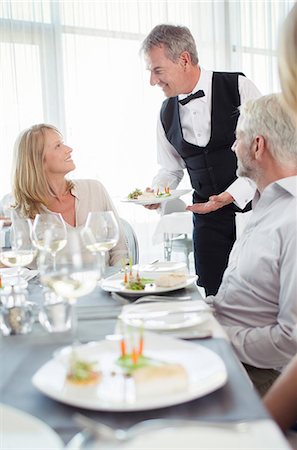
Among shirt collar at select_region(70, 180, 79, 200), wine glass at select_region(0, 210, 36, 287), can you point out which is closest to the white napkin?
wine glass at select_region(0, 210, 36, 287)

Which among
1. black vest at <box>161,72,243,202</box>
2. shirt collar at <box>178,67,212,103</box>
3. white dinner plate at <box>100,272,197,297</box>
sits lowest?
white dinner plate at <box>100,272,197,297</box>

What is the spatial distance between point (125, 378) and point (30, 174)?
1.81 metres

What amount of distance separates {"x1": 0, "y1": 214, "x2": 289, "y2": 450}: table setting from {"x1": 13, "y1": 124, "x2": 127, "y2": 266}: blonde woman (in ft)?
4.17

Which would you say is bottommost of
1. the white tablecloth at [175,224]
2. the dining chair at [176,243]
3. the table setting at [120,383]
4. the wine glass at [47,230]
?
the dining chair at [176,243]

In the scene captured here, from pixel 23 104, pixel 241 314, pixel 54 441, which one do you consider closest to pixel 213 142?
pixel 241 314

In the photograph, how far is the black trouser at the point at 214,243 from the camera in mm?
2832

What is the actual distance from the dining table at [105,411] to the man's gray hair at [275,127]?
2.24 ft

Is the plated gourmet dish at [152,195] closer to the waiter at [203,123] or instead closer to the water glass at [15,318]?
the waiter at [203,123]

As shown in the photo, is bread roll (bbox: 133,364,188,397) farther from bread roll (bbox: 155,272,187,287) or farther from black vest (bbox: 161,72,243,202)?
black vest (bbox: 161,72,243,202)

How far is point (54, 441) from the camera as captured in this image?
70cm

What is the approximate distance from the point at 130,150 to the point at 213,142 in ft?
9.26

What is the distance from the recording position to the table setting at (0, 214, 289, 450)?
68 cm

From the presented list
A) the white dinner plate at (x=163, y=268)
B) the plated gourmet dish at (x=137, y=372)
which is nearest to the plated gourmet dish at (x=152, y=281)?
the white dinner plate at (x=163, y=268)

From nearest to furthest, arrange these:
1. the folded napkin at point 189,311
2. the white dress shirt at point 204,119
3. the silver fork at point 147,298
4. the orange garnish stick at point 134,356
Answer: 1. the orange garnish stick at point 134,356
2. the folded napkin at point 189,311
3. the silver fork at point 147,298
4. the white dress shirt at point 204,119
